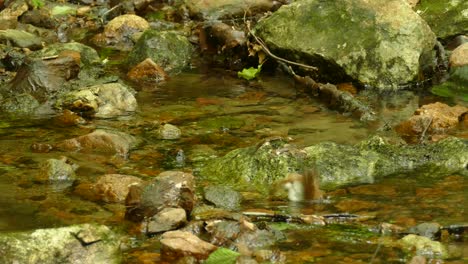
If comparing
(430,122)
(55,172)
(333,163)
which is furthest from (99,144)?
(430,122)

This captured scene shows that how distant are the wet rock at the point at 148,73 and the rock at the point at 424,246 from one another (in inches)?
197

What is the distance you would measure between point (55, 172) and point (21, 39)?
503 cm

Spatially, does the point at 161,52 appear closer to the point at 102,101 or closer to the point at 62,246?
the point at 102,101

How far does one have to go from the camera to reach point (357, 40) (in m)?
8.44

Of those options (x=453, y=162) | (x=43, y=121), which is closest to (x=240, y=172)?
(x=453, y=162)

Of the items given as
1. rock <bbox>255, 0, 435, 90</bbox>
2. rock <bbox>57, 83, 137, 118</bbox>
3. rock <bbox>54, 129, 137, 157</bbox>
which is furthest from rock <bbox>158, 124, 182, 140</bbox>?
rock <bbox>255, 0, 435, 90</bbox>

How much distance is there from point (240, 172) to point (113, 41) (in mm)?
5890

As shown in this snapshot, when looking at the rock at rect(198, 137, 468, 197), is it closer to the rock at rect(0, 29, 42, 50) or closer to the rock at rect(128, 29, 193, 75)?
the rock at rect(128, 29, 193, 75)

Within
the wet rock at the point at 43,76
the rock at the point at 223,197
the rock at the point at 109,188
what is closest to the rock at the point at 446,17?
the wet rock at the point at 43,76

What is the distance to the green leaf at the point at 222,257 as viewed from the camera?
3807 millimetres

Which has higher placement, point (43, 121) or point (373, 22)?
point (373, 22)

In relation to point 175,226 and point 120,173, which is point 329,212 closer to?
point 175,226

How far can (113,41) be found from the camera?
10.8 m

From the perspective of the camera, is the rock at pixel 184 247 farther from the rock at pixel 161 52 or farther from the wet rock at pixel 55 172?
the rock at pixel 161 52
